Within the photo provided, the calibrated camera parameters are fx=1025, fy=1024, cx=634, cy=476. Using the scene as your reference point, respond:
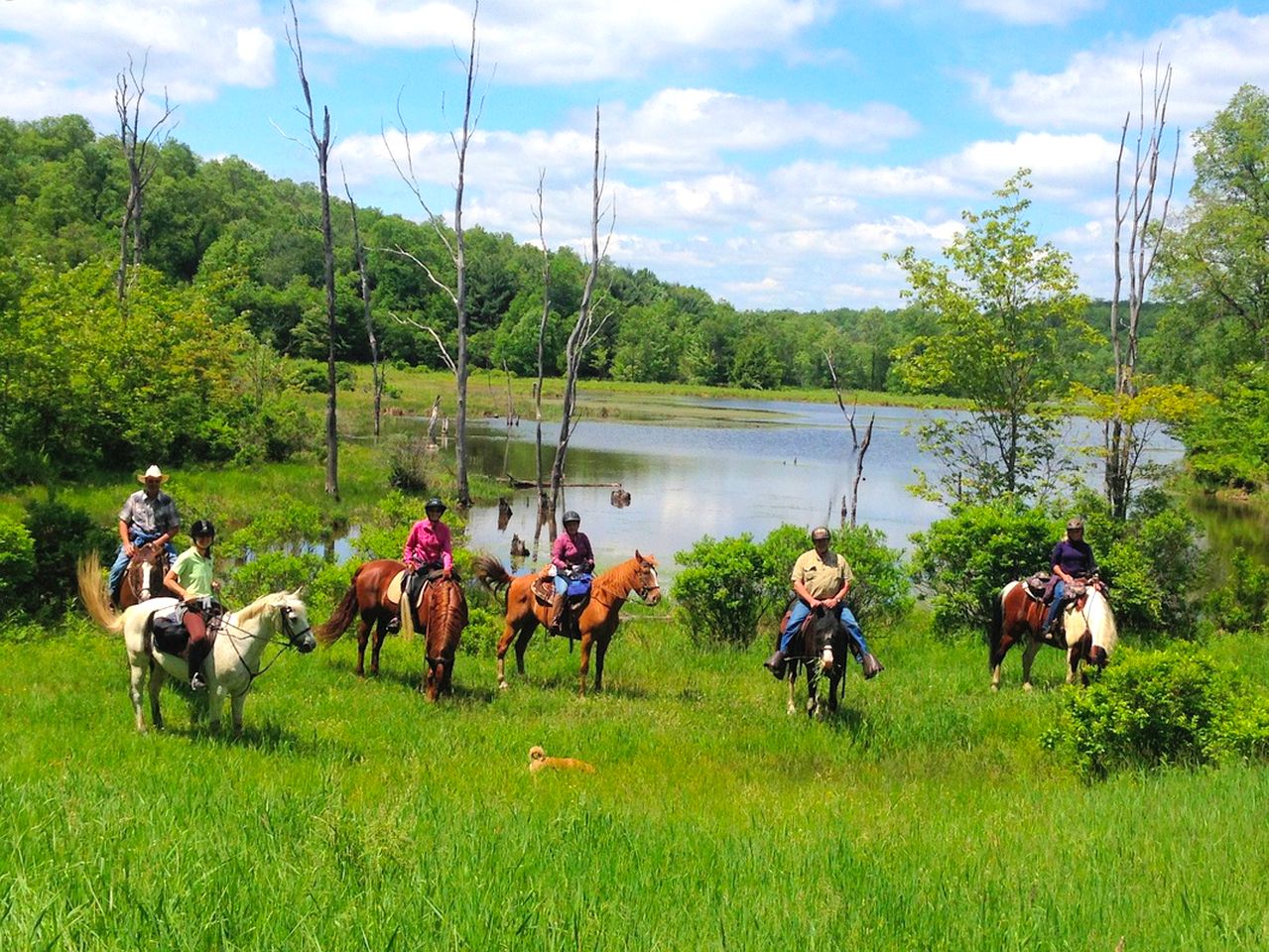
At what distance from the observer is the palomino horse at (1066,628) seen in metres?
14.1

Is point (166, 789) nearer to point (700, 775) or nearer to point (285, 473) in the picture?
point (700, 775)

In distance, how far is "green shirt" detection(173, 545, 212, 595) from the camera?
1085 centimetres

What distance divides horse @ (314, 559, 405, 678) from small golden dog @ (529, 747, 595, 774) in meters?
5.11

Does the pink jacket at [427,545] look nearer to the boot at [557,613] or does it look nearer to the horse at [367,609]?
the horse at [367,609]

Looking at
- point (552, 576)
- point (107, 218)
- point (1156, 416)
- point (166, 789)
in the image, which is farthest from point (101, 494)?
point (107, 218)

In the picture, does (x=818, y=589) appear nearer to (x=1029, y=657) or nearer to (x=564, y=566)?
(x=564, y=566)

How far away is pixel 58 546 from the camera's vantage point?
1666 centimetres

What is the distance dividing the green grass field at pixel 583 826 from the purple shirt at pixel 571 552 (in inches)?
69.1

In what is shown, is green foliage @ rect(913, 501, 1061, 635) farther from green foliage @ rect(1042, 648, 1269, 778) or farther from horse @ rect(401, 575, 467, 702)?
horse @ rect(401, 575, 467, 702)

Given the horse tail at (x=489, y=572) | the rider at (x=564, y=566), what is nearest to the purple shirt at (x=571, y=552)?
the rider at (x=564, y=566)

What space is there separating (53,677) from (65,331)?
17.9 m

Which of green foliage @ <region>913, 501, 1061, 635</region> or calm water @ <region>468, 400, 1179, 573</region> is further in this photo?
calm water @ <region>468, 400, 1179, 573</region>

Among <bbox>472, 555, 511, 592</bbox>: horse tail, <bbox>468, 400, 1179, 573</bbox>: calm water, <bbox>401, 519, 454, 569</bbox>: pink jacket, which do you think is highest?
<bbox>401, 519, 454, 569</bbox>: pink jacket

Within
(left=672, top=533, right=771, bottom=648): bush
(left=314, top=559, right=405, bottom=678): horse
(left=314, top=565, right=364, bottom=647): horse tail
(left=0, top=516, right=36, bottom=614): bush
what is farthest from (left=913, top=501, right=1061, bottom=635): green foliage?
(left=0, top=516, right=36, bottom=614): bush
